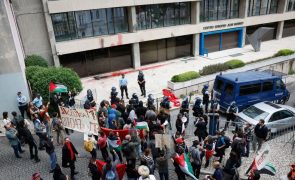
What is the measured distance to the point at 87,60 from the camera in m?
22.6

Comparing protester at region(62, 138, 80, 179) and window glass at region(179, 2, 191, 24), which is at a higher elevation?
window glass at region(179, 2, 191, 24)

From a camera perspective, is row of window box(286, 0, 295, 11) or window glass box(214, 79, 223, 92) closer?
window glass box(214, 79, 223, 92)

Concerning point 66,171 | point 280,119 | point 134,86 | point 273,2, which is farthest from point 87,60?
point 273,2

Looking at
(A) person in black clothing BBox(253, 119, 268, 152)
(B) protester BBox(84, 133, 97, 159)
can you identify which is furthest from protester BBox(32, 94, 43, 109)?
(A) person in black clothing BBox(253, 119, 268, 152)

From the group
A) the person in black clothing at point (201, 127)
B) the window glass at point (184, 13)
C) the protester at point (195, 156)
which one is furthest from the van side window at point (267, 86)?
the window glass at point (184, 13)

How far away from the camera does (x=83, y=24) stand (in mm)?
21203

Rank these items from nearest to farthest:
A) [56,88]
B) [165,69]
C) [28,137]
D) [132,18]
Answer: [28,137] < [56,88] < [132,18] < [165,69]

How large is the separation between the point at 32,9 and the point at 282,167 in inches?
703

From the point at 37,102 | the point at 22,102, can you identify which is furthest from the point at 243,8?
the point at 22,102

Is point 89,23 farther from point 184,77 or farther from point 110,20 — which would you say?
point 184,77

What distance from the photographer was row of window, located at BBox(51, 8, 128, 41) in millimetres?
20344

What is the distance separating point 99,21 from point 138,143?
47.5ft

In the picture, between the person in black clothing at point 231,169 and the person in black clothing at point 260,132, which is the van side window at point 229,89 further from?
the person in black clothing at point 231,169

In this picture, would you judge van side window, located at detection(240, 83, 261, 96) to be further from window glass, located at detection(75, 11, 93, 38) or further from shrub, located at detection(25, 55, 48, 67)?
shrub, located at detection(25, 55, 48, 67)
